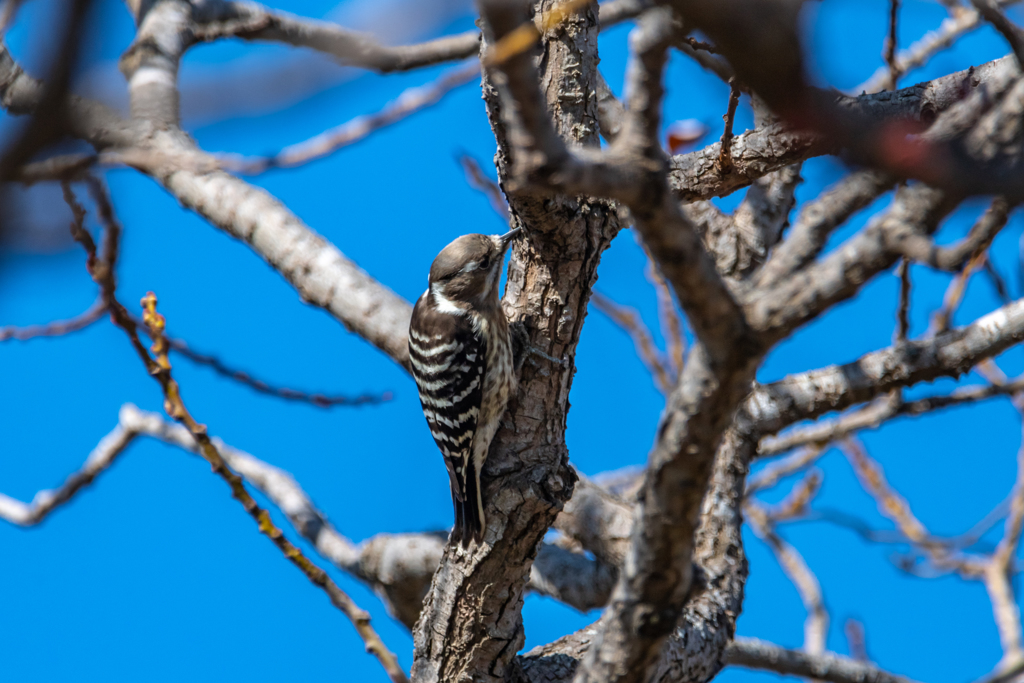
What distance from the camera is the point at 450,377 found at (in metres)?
4.36

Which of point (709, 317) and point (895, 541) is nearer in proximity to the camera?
point (709, 317)

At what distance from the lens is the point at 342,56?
55.0 inches

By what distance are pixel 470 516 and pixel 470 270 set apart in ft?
5.65

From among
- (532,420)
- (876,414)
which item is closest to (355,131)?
(532,420)

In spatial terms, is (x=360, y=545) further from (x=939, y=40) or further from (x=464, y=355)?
(x=939, y=40)

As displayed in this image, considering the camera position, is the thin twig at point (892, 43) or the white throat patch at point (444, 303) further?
the white throat patch at point (444, 303)

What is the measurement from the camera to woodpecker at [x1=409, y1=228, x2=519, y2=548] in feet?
12.3

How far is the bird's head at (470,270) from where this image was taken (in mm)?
4559

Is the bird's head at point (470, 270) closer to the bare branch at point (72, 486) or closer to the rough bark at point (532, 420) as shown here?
the rough bark at point (532, 420)

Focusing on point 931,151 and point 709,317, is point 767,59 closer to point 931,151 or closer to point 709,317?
point 931,151

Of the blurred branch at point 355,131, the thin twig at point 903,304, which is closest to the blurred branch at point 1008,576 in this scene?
the thin twig at point 903,304

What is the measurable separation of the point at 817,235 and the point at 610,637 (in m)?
1.61

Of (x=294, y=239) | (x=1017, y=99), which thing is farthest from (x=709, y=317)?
(x=294, y=239)

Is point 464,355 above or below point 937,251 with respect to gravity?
above
